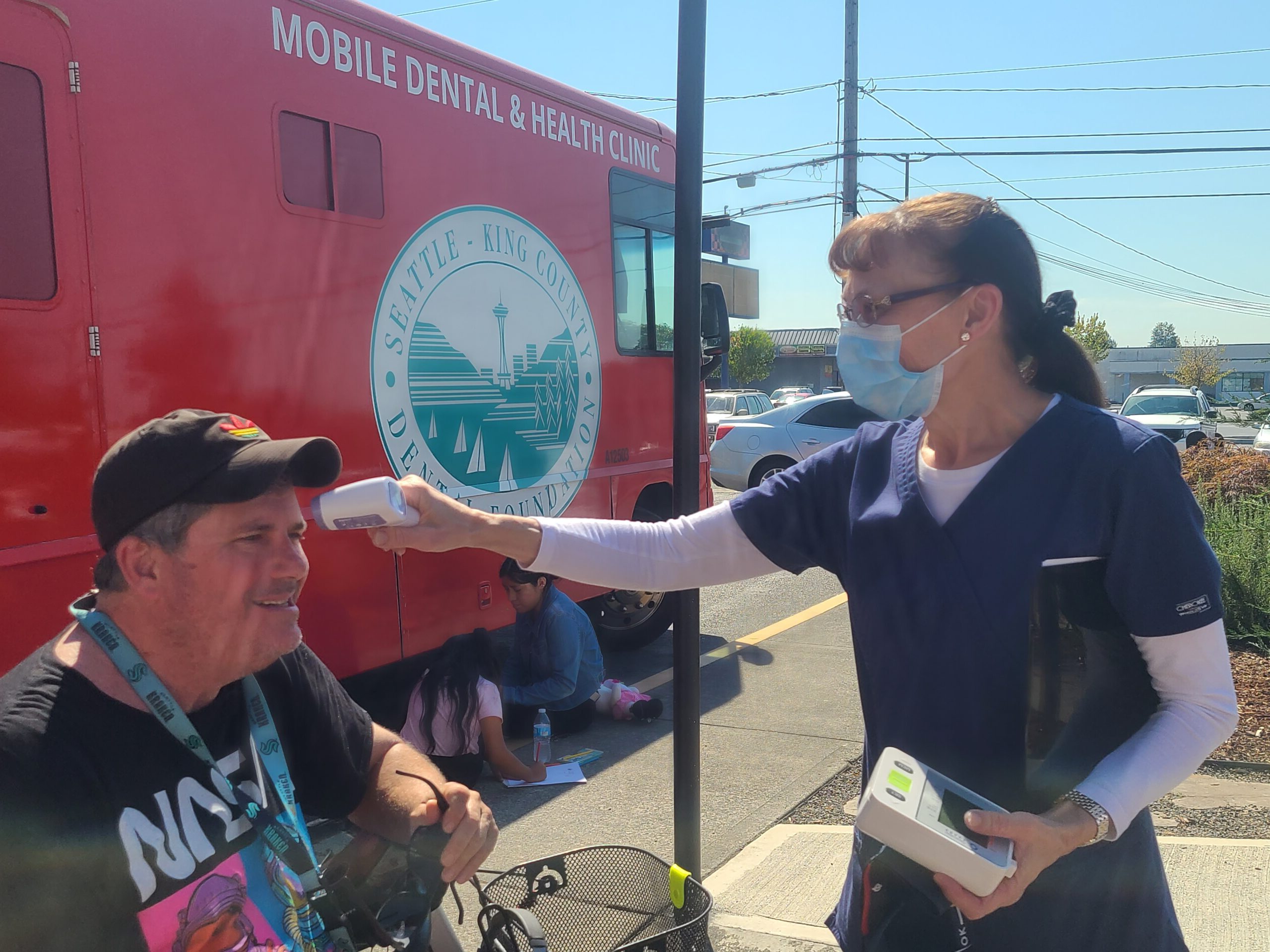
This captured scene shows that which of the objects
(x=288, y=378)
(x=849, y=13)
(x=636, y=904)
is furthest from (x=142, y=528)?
(x=849, y=13)

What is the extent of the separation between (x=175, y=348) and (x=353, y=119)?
1424 millimetres

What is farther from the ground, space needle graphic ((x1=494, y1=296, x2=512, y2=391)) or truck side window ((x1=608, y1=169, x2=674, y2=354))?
truck side window ((x1=608, y1=169, x2=674, y2=354))

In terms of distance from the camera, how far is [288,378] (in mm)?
4371

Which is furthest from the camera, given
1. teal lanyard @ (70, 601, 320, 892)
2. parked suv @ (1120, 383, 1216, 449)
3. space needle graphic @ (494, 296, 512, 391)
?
parked suv @ (1120, 383, 1216, 449)

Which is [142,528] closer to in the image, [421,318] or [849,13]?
[421,318]

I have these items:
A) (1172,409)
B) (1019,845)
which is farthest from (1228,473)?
(1172,409)

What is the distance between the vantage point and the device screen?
150 centimetres

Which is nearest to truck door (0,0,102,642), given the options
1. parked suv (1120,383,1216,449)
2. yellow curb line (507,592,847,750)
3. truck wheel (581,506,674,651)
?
yellow curb line (507,592,847,750)

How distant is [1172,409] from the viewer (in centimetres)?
2142

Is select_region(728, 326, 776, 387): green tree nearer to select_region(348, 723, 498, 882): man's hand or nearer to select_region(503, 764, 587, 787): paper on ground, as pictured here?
select_region(503, 764, 587, 787): paper on ground

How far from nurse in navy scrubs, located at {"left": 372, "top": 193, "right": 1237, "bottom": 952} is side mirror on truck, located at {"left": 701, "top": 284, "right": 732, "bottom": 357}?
449 centimetres

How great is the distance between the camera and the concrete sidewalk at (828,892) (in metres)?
3.16

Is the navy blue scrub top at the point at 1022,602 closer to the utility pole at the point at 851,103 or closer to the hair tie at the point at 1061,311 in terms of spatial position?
the hair tie at the point at 1061,311

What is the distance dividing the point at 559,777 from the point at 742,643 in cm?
291
